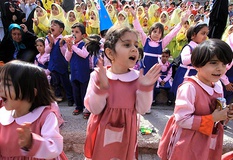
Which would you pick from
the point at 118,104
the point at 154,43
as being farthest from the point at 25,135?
the point at 154,43

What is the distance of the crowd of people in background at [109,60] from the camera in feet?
5.15

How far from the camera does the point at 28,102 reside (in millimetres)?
1342

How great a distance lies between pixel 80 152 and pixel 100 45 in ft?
4.05

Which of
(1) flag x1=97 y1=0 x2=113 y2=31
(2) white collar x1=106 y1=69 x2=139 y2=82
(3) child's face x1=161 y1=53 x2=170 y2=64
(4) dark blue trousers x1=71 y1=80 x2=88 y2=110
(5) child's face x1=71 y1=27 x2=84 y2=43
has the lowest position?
(4) dark blue trousers x1=71 y1=80 x2=88 y2=110

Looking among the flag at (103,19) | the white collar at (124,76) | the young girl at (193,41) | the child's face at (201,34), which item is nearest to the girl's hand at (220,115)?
the white collar at (124,76)

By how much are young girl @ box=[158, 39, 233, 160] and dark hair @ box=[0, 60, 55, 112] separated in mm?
872

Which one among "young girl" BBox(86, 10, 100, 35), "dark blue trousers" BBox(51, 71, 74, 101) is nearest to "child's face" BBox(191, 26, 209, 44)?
"dark blue trousers" BBox(51, 71, 74, 101)

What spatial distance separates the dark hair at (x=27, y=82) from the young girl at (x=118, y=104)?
1.04 ft

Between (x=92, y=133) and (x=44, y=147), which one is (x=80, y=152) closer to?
(x=92, y=133)

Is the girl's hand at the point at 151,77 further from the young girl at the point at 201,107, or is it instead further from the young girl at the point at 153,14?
the young girl at the point at 153,14

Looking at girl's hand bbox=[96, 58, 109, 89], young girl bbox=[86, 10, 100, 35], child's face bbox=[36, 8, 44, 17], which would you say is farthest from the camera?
young girl bbox=[86, 10, 100, 35]

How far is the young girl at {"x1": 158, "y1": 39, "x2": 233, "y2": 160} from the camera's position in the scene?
1500 millimetres

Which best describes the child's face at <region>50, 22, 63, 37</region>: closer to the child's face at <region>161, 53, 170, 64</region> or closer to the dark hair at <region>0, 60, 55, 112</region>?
the child's face at <region>161, 53, 170, 64</region>

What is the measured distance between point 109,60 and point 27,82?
784 mm
